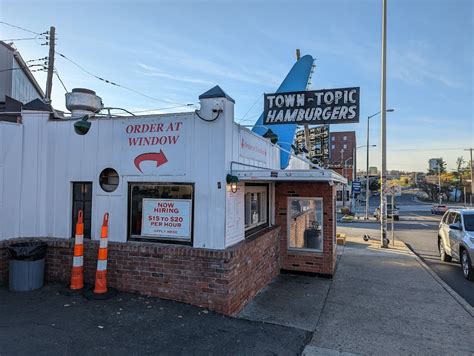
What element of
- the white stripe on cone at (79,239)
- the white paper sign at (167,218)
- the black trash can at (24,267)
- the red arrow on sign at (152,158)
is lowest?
the black trash can at (24,267)

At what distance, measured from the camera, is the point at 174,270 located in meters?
5.87

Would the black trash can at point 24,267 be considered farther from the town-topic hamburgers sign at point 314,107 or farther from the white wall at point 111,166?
the town-topic hamburgers sign at point 314,107

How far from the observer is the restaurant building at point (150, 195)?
19.1 ft

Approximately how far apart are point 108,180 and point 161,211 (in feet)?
4.32

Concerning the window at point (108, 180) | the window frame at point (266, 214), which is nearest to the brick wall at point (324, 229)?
the window frame at point (266, 214)

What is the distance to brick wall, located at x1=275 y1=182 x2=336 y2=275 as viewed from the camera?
8812 millimetres

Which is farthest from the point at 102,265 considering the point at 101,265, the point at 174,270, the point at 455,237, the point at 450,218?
the point at 450,218

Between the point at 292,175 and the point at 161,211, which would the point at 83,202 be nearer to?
the point at 161,211

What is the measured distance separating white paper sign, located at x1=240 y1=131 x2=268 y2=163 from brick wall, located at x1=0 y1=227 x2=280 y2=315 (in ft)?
5.78

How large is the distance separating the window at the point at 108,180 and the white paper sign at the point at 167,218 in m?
0.73

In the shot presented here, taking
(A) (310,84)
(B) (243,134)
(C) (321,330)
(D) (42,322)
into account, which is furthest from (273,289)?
(A) (310,84)

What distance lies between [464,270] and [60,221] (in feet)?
32.7

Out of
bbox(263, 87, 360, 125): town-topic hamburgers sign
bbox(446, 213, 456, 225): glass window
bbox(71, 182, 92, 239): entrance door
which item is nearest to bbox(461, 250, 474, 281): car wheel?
bbox(446, 213, 456, 225): glass window

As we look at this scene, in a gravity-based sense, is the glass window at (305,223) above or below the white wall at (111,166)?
below
